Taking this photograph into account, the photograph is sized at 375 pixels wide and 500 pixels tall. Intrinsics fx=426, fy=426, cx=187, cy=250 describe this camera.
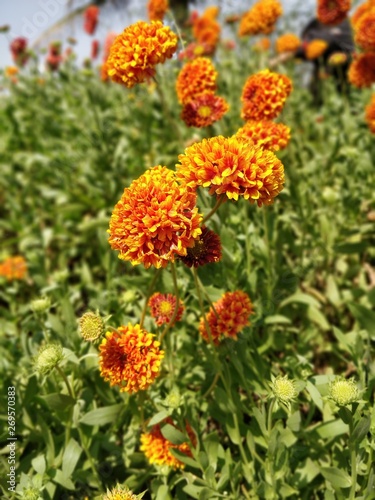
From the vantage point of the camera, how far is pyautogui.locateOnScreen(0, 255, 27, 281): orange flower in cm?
307

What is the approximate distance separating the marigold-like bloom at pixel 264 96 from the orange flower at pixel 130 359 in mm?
1014

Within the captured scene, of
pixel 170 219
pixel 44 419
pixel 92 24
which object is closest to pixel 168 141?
pixel 92 24

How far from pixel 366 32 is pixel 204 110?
1.35m

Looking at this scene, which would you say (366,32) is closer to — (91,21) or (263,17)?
(263,17)

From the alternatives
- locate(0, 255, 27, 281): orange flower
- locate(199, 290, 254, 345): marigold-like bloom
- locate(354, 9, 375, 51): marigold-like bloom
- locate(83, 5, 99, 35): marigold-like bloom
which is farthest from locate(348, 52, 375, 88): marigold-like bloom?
locate(83, 5, 99, 35): marigold-like bloom

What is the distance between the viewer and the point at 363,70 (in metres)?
2.68

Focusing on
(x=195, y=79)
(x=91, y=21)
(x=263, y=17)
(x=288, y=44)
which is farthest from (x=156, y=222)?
(x=91, y=21)

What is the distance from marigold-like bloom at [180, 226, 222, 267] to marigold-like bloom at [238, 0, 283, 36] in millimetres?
2683

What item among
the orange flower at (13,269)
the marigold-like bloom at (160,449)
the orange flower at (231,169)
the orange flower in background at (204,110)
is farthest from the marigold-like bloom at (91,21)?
the marigold-like bloom at (160,449)

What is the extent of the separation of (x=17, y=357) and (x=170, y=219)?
1.48 meters

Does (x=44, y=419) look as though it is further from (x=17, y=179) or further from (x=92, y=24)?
(x=92, y=24)

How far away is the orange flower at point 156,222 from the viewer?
1.04m

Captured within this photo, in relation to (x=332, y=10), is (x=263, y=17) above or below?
above

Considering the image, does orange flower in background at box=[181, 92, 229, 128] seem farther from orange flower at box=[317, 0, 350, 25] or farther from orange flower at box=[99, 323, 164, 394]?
orange flower at box=[317, 0, 350, 25]
